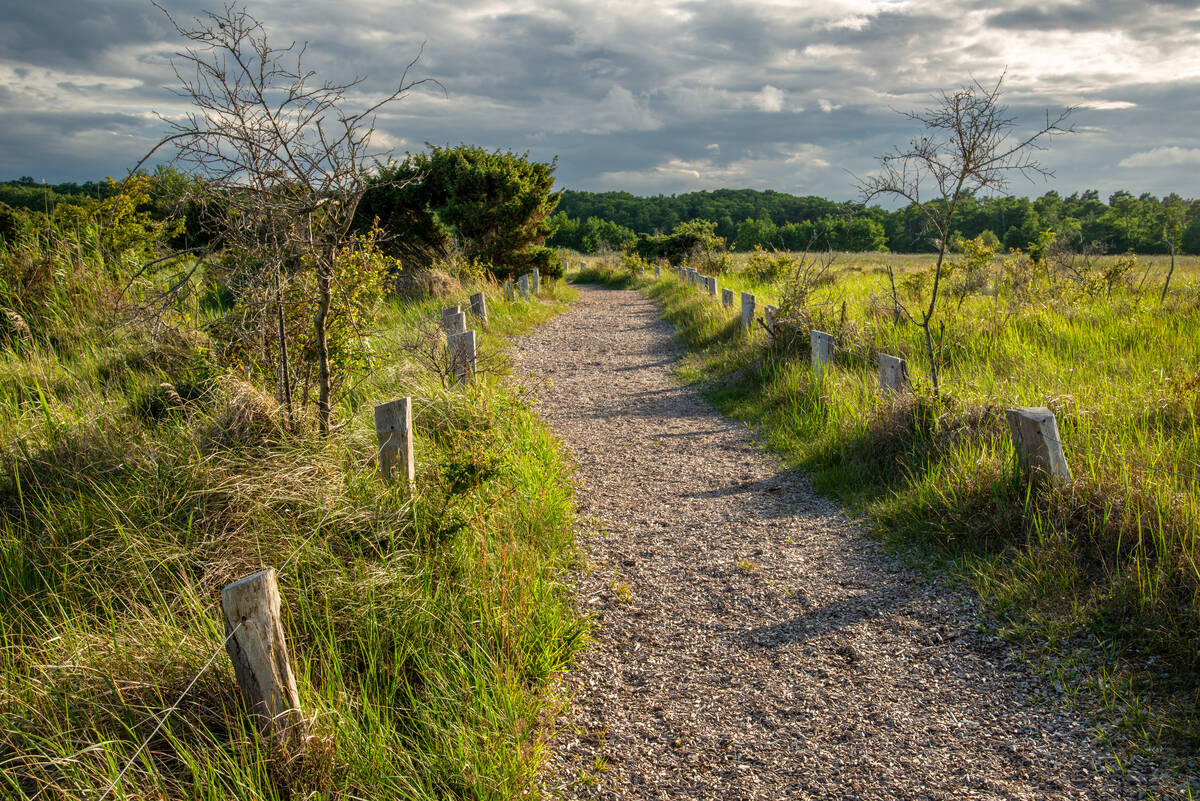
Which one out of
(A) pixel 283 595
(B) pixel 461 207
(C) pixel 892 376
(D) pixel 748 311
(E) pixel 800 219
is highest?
(E) pixel 800 219

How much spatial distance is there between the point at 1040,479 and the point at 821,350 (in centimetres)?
355

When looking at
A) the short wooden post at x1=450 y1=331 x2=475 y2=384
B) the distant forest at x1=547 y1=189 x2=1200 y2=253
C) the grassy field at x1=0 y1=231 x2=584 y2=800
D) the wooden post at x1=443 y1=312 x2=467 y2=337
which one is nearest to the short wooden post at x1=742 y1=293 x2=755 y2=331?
the wooden post at x1=443 y1=312 x2=467 y2=337

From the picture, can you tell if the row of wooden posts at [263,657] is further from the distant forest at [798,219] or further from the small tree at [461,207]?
the distant forest at [798,219]

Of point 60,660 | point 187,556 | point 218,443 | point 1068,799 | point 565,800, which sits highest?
point 218,443

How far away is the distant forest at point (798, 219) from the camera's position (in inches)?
1893

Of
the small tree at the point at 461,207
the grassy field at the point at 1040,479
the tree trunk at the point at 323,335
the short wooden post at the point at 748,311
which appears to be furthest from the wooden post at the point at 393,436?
the small tree at the point at 461,207

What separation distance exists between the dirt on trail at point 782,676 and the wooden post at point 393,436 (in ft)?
4.43

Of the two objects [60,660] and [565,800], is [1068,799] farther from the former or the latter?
[60,660]

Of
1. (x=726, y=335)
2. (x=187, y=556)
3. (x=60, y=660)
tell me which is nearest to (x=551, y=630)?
(x=187, y=556)

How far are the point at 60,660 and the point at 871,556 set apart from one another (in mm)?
4158

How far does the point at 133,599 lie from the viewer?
2.84m

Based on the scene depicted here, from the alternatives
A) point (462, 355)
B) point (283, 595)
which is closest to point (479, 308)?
point (462, 355)

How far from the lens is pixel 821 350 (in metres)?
7.22

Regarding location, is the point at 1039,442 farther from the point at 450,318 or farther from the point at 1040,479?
the point at 450,318
